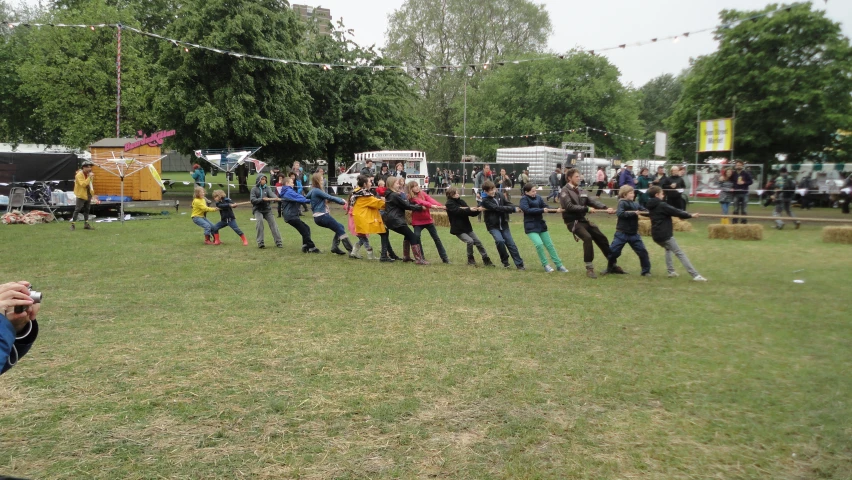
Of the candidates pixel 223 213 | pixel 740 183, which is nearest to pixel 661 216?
pixel 740 183

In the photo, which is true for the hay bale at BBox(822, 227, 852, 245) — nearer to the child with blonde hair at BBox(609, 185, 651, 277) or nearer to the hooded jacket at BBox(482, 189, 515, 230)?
the child with blonde hair at BBox(609, 185, 651, 277)

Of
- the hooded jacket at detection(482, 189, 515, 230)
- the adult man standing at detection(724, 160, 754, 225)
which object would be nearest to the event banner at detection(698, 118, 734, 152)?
the adult man standing at detection(724, 160, 754, 225)

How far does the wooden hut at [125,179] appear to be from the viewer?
25703mm

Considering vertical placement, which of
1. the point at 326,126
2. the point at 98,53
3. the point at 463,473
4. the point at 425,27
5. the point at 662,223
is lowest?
the point at 463,473

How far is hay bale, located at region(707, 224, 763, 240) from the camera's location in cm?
1881

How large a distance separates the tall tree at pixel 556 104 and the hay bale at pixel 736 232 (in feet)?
122

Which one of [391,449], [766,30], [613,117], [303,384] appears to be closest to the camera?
[391,449]

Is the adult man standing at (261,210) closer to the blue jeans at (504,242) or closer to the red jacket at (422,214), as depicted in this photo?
the red jacket at (422,214)

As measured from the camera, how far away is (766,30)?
31.8 metres

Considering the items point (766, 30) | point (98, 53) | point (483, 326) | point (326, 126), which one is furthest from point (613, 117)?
point (483, 326)

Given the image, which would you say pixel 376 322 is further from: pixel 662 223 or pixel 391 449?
pixel 662 223

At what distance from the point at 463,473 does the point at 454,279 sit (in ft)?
24.8

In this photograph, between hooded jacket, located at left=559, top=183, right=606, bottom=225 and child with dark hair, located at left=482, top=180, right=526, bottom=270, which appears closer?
hooded jacket, located at left=559, top=183, right=606, bottom=225

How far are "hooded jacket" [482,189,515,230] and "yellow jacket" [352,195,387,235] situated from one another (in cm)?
218
